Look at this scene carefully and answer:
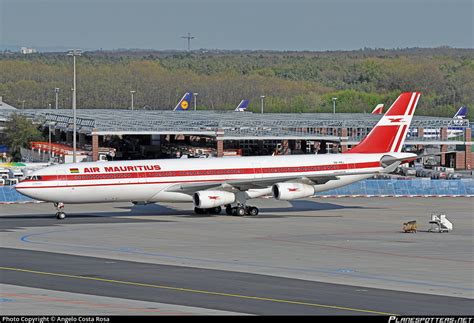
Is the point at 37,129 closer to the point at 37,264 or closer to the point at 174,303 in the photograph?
the point at 37,264

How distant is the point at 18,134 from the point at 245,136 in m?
37.5

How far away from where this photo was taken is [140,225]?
200 feet

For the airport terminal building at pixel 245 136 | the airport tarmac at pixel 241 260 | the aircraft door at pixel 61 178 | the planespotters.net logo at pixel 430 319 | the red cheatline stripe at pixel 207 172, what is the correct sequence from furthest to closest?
the airport terminal building at pixel 245 136 < the red cheatline stripe at pixel 207 172 < the aircraft door at pixel 61 178 < the airport tarmac at pixel 241 260 < the planespotters.net logo at pixel 430 319

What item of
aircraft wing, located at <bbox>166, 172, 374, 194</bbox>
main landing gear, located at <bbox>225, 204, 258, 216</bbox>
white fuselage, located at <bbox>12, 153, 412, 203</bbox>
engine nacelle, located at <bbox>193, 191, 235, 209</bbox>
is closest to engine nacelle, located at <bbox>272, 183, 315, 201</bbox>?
aircraft wing, located at <bbox>166, 172, 374, 194</bbox>

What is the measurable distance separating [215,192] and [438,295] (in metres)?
30.4

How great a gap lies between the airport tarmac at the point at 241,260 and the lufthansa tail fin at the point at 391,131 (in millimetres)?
4045

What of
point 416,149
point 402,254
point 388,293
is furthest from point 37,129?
point 388,293

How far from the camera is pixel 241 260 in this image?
4509 centimetres

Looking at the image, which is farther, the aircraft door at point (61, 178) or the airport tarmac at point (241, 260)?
the aircraft door at point (61, 178)

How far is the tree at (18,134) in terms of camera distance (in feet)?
455

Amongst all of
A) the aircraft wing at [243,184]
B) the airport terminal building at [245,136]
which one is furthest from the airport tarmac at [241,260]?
the airport terminal building at [245,136]

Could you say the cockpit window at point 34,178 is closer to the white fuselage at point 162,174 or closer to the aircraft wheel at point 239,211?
the white fuselage at point 162,174

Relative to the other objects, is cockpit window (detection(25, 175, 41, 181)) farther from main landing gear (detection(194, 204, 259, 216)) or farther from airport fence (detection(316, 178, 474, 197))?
airport fence (detection(316, 178, 474, 197))

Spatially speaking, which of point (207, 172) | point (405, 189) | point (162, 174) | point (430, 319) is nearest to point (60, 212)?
point (162, 174)
